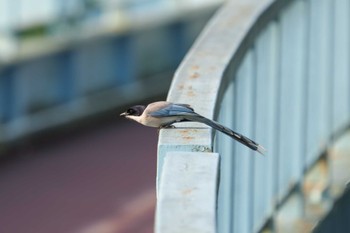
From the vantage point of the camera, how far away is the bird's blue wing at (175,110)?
175 inches

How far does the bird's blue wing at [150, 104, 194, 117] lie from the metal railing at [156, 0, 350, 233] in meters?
0.03

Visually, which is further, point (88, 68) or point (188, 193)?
point (88, 68)

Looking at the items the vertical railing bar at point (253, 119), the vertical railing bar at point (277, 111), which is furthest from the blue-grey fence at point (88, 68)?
the vertical railing bar at point (253, 119)

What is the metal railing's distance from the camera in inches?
144

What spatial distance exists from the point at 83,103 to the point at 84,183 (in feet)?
8.02

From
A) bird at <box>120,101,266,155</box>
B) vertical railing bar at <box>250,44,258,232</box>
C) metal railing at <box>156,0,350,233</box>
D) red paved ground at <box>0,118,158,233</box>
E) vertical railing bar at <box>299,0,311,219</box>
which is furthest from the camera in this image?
red paved ground at <box>0,118,158,233</box>

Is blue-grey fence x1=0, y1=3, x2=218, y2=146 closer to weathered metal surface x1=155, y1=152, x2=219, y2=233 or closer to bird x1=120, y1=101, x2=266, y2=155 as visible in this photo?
bird x1=120, y1=101, x2=266, y2=155

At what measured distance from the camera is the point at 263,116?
223 inches

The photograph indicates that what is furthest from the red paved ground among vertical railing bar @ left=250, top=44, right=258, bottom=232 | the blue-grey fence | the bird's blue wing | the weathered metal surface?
the weathered metal surface

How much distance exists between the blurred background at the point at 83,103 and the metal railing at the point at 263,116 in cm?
697

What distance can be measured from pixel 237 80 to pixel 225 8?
82 cm

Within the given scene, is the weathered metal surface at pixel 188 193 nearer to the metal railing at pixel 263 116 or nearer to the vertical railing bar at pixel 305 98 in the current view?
the metal railing at pixel 263 116

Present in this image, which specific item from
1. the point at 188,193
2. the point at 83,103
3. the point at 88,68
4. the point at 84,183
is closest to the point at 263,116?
the point at 188,193

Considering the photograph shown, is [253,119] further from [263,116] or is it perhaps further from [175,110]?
[175,110]
